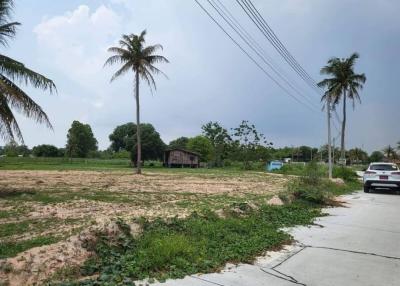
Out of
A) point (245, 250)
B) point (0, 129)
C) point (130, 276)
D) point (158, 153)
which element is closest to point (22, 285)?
point (130, 276)

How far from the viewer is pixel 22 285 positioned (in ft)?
17.3

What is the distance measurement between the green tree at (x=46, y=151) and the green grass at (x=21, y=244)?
313 ft

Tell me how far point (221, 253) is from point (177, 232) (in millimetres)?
1329

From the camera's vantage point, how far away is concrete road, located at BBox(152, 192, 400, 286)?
5.93 m

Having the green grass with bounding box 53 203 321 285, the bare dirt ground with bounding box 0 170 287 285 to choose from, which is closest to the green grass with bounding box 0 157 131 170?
the bare dirt ground with bounding box 0 170 287 285

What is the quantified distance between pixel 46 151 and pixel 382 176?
293 ft

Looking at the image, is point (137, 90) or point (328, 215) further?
point (137, 90)

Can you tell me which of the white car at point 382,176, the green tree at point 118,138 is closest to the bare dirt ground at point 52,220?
the white car at point 382,176

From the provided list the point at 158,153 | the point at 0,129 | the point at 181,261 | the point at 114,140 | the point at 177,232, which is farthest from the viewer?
the point at 114,140

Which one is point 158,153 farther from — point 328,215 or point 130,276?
point 130,276

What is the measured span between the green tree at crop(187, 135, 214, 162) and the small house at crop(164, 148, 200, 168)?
8.09 m

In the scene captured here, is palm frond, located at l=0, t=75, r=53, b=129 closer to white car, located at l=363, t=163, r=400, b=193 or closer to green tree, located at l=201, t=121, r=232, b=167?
white car, located at l=363, t=163, r=400, b=193

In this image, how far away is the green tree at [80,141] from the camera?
8131cm

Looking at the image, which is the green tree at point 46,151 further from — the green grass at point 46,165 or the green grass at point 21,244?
the green grass at point 21,244
